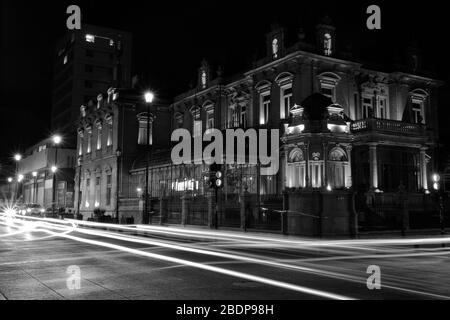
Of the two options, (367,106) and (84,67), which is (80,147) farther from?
(367,106)

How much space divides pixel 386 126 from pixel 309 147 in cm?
1098

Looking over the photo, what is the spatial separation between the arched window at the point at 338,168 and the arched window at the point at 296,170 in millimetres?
1445

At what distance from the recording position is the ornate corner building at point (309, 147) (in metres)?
25.0

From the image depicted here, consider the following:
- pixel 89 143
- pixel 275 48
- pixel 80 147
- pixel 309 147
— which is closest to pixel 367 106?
pixel 275 48

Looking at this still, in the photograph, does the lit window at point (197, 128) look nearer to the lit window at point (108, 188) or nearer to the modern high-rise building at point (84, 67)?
the lit window at point (108, 188)

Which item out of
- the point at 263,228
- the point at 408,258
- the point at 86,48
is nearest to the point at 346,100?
the point at 263,228

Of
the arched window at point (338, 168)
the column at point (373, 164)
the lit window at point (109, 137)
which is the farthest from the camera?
the lit window at point (109, 137)

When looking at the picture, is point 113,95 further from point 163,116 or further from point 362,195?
point 362,195

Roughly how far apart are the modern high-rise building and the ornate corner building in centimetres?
5045

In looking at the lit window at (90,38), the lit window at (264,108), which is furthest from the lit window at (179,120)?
the lit window at (90,38)

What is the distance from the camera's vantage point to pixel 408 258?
49.9 feet

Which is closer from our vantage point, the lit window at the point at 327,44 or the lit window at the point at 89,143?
the lit window at the point at 327,44

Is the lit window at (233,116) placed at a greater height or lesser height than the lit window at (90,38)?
lesser
